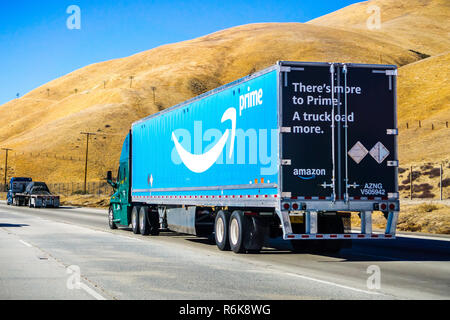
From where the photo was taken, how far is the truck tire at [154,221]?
23.0 m

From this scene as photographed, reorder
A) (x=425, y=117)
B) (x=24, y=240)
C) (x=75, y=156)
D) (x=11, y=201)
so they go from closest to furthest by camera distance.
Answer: (x=24, y=240)
(x=11, y=201)
(x=425, y=117)
(x=75, y=156)

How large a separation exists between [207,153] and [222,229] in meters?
2.24

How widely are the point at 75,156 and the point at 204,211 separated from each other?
349 feet

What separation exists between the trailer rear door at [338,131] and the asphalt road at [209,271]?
5.53 ft

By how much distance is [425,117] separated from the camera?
261 feet

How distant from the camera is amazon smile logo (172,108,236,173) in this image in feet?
53.9

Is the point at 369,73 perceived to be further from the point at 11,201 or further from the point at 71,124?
the point at 71,124

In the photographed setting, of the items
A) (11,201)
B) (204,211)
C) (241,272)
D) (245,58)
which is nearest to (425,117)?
(11,201)

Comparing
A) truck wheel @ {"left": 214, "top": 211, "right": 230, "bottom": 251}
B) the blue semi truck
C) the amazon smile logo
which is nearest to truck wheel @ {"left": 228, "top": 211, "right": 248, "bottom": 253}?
the blue semi truck

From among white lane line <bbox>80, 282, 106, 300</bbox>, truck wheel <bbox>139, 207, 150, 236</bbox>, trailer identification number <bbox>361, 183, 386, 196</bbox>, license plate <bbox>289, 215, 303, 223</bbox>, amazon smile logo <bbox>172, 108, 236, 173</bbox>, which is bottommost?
white lane line <bbox>80, 282, 106, 300</bbox>

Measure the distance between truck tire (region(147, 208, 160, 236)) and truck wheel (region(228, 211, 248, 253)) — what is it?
701cm

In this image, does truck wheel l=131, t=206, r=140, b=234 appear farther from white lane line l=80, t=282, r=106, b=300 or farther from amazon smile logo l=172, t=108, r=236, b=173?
white lane line l=80, t=282, r=106, b=300

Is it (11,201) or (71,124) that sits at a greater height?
(71,124)
